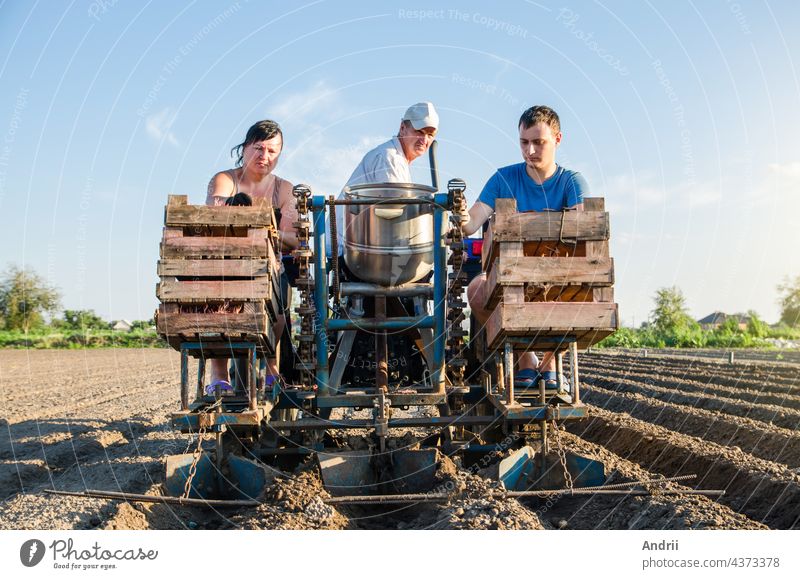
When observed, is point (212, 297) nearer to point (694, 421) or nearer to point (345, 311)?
point (345, 311)

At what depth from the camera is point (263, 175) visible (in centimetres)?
624

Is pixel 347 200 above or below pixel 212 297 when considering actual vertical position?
above

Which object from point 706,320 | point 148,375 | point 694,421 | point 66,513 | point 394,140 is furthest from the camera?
point 706,320

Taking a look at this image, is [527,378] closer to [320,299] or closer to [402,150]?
[320,299]

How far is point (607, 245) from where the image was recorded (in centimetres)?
492

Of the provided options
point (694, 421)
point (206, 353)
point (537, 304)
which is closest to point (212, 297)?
point (206, 353)

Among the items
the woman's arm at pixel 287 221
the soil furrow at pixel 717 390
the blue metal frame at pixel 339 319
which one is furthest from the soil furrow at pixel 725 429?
the woman's arm at pixel 287 221

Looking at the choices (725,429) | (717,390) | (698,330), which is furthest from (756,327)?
(725,429)

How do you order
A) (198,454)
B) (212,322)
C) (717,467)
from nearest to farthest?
1. (212,322)
2. (198,454)
3. (717,467)

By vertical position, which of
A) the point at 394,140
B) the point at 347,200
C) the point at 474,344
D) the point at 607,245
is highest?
the point at 394,140

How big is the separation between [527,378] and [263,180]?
2.52 m

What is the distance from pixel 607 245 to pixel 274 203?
2.65m

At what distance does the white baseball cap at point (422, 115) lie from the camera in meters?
5.69

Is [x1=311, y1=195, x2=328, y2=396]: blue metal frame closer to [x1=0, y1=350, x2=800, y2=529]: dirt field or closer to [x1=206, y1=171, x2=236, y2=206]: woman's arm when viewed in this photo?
[x1=0, y1=350, x2=800, y2=529]: dirt field
